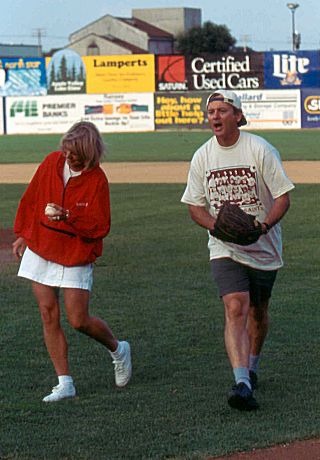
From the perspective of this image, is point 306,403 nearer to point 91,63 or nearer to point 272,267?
point 272,267

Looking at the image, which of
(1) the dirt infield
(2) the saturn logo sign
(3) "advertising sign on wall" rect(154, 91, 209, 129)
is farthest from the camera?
(3) "advertising sign on wall" rect(154, 91, 209, 129)

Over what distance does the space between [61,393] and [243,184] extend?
1694mm

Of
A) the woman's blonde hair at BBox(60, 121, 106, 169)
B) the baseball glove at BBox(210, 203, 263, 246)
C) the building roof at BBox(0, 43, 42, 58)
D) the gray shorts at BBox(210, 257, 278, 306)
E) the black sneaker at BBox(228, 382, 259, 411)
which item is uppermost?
the building roof at BBox(0, 43, 42, 58)

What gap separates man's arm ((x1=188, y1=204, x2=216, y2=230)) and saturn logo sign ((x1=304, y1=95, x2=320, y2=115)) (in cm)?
5105

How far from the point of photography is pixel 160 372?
7547 mm

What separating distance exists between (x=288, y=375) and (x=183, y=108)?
5188cm

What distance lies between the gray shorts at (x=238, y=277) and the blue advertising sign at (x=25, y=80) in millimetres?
58569

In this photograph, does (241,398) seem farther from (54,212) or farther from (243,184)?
(54,212)

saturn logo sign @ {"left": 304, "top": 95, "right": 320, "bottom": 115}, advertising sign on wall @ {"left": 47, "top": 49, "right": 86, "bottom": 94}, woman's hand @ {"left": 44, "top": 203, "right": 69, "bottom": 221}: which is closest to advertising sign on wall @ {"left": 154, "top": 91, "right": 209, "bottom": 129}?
saturn logo sign @ {"left": 304, "top": 95, "right": 320, "bottom": 115}

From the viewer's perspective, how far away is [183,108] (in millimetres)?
58719

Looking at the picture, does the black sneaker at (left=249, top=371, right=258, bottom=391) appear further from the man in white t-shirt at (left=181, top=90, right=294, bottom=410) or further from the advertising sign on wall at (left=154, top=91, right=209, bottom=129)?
the advertising sign on wall at (left=154, top=91, right=209, bottom=129)

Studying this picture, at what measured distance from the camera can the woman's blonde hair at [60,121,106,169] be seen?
6559mm

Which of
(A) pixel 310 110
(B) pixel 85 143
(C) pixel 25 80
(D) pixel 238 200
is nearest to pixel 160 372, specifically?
(D) pixel 238 200

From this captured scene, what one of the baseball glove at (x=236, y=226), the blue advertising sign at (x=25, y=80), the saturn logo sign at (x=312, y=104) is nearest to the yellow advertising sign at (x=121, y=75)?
the blue advertising sign at (x=25, y=80)
